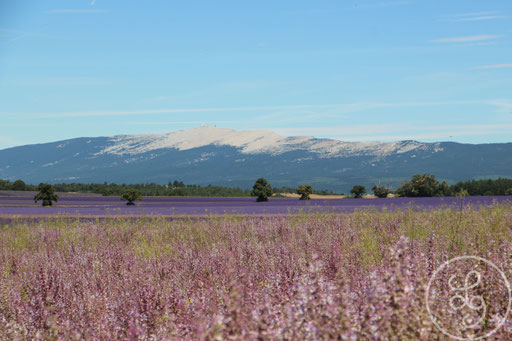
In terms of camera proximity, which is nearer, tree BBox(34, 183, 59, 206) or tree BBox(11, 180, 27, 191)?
Result: tree BBox(34, 183, 59, 206)

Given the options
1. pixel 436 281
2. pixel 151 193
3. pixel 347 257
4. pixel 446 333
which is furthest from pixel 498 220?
pixel 151 193

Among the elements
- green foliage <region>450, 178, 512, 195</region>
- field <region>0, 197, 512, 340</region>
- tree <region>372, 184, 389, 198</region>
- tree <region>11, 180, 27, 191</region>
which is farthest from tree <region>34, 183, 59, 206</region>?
tree <region>11, 180, 27, 191</region>

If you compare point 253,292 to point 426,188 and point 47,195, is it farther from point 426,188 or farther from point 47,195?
point 426,188

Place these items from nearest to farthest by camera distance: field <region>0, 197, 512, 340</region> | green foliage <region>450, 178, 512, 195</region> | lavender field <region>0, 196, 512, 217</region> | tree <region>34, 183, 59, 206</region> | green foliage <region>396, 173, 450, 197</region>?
field <region>0, 197, 512, 340</region>
lavender field <region>0, 196, 512, 217</region>
tree <region>34, 183, 59, 206</region>
green foliage <region>450, 178, 512, 195</region>
green foliage <region>396, 173, 450, 197</region>

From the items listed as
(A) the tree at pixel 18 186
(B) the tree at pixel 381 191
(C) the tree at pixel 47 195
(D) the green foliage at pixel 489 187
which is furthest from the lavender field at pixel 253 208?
(A) the tree at pixel 18 186

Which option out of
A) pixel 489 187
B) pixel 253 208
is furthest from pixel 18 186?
pixel 489 187

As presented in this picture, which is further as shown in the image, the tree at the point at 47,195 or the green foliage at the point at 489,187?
the green foliage at the point at 489,187

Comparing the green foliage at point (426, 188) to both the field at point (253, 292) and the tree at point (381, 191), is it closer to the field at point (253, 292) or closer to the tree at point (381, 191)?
the tree at point (381, 191)

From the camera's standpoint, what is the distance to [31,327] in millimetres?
3824

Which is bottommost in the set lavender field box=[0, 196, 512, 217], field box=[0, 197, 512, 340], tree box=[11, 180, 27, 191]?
lavender field box=[0, 196, 512, 217]

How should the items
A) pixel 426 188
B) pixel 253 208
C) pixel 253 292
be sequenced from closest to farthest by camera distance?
pixel 253 292 < pixel 253 208 < pixel 426 188

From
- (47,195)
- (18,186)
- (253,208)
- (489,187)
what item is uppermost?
(18,186)

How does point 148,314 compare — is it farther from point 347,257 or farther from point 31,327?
point 347,257

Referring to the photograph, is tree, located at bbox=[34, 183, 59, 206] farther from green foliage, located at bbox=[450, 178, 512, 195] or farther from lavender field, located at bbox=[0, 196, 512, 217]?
green foliage, located at bbox=[450, 178, 512, 195]
